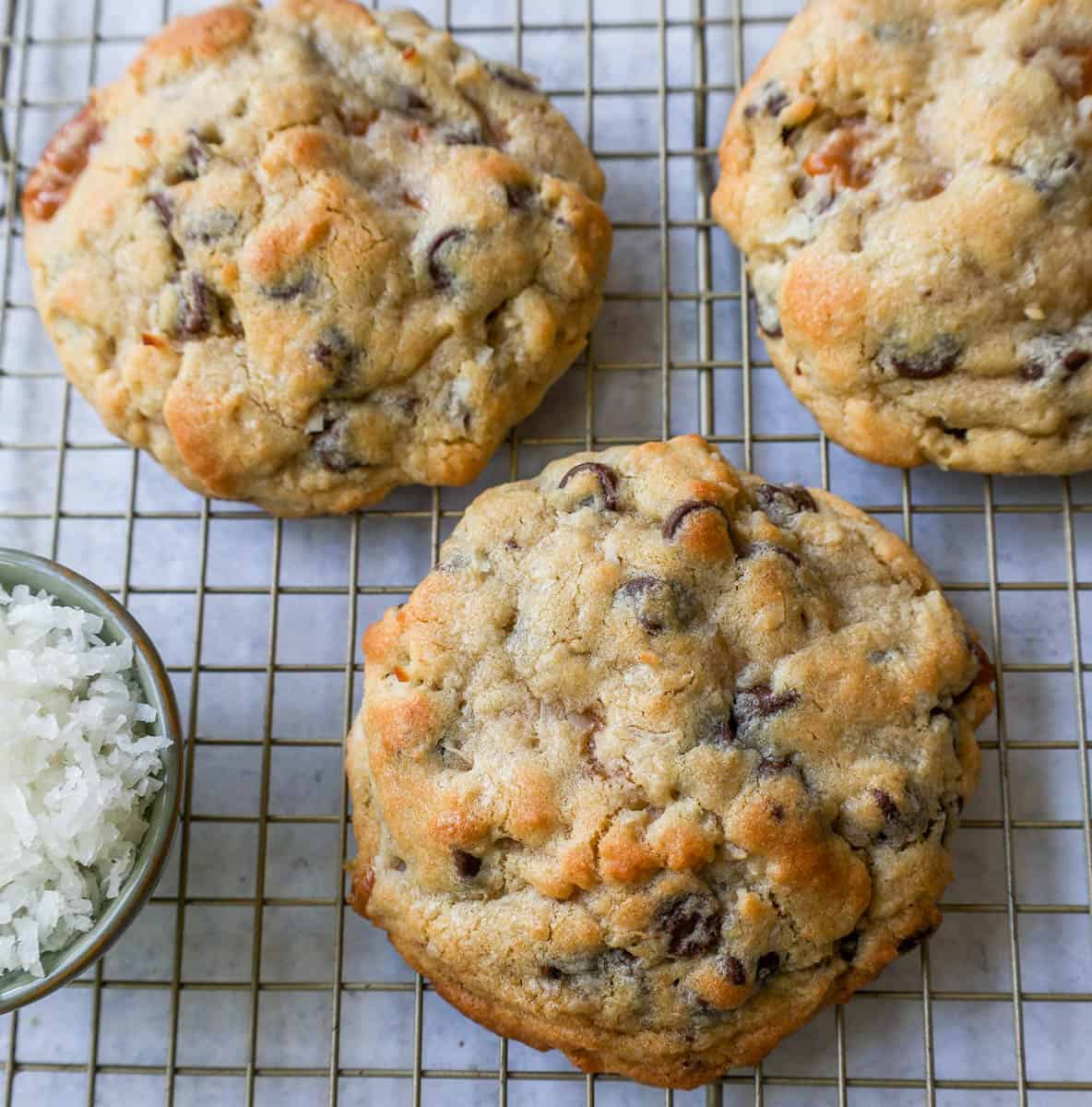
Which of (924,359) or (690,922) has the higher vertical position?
(924,359)

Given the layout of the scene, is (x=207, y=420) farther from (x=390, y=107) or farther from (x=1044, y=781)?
(x=1044, y=781)

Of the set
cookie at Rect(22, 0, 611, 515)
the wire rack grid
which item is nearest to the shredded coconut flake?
the wire rack grid

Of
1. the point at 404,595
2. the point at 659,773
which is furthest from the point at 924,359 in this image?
the point at 404,595

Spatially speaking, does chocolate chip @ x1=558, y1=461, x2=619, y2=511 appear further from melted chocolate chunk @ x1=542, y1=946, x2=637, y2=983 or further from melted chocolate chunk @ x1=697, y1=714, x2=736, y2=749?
melted chocolate chunk @ x1=542, y1=946, x2=637, y2=983

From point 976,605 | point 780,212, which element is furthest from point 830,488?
point 780,212

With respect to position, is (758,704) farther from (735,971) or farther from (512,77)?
(512,77)

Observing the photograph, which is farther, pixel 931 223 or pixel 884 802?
pixel 931 223

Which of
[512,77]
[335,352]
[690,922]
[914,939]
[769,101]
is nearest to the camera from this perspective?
[690,922]
